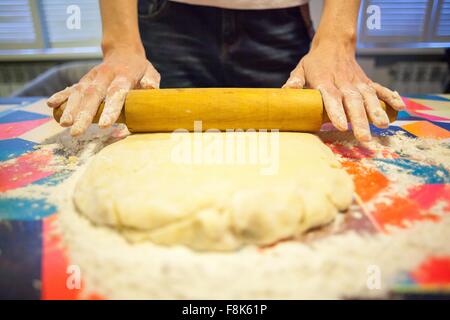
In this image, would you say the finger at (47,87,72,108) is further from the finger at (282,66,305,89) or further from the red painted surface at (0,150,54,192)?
the finger at (282,66,305,89)

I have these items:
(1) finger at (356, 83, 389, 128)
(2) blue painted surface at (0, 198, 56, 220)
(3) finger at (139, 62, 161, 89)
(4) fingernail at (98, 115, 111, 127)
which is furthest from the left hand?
(2) blue painted surface at (0, 198, 56, 220)

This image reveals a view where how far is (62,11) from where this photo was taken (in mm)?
3924

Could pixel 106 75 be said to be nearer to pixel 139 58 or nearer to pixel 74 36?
pixel 139 58

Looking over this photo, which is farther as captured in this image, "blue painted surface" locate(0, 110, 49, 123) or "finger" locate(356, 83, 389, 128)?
"blue painted surface" locate(0, 110, 49, 123)

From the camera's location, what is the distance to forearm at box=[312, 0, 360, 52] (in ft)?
4.88

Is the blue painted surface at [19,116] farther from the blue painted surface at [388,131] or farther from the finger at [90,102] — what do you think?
the blue painted surface at [388,131]

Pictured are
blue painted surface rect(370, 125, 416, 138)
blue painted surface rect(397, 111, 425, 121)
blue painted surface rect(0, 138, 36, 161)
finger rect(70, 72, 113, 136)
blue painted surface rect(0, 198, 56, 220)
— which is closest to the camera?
blue painted surface rect(0, 198, 56, 220)

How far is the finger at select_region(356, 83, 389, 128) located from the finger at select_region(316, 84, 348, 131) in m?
0.10

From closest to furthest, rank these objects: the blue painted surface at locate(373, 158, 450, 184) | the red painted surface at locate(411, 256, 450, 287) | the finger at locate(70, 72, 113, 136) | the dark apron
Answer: the red painted surface at locate(411, 256, 450, 287), the blue painted surface at locate(373, 158, 450, 184), the finger at locate(70, 72, 113, 136), the dark apron

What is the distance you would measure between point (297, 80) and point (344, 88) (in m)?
0.23

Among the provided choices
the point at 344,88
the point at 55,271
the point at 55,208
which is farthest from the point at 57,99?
the point at 344,88

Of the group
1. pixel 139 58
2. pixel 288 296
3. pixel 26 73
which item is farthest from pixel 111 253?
pixel 26 73

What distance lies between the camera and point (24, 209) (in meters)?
0.93

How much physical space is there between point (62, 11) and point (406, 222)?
14.8 feet
